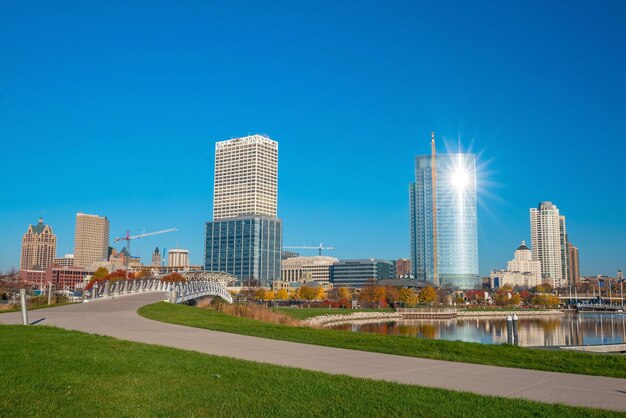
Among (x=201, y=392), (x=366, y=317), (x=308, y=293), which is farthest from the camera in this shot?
(x=308, y=293)

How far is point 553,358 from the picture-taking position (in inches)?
527

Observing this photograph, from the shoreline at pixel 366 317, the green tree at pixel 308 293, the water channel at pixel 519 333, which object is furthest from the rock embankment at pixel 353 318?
the green tree at pixel 308 293

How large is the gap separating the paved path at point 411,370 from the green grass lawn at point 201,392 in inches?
33.8

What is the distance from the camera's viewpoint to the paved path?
30.8ft

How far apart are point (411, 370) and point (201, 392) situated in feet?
15.4

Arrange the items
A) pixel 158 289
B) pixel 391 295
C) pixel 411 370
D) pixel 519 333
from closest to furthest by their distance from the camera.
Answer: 1. pixel 411 370
2. pixel 158 289
3. pixel 519 333
4. pixel 391 295

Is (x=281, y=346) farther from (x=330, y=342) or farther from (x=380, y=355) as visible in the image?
(x=380, y=355)

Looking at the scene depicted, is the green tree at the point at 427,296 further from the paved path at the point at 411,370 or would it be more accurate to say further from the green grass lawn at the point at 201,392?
the green grass lawn at the point at 201,392

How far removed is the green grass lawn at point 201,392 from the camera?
7.84 meters

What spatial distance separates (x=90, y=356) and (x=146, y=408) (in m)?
5.01

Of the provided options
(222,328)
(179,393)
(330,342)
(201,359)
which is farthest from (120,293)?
(179,393)

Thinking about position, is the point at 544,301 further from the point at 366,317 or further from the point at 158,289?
the point at 158,289

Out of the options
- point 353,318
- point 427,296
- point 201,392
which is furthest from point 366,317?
point 201,392

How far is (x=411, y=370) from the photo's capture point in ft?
38.7
